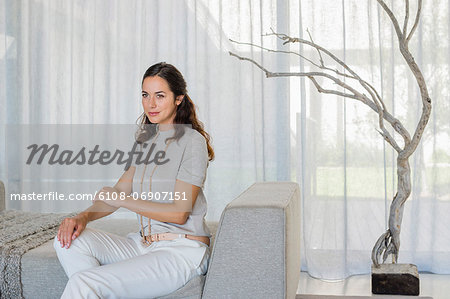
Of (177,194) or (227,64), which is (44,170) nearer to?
(227,64)

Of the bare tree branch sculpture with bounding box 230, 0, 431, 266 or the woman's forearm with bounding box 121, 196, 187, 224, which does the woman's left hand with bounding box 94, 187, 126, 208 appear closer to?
the woman's forearm with bounding box 121, 196, 187, 224

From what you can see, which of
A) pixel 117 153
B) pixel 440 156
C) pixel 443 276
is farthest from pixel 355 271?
pixel 117 153

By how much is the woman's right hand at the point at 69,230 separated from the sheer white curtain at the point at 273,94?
1845 mm

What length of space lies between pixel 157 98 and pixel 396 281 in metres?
1.43

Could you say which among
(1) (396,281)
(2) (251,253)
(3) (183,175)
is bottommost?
(1) (396,281)

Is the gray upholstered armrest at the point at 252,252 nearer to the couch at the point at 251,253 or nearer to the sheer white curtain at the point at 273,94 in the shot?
the couch at the point at 251,253

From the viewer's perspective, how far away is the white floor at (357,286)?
298 cm

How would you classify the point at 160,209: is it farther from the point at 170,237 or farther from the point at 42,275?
the point at 42,275

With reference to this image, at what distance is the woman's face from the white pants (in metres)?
0.45

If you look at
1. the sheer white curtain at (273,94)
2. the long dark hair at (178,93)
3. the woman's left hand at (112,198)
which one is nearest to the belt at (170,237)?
the woman's left hand at (112,198)

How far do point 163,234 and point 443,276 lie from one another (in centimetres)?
213

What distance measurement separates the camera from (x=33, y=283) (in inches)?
77.9

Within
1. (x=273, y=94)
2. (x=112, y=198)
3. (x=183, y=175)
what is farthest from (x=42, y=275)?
(x=273, y=94)

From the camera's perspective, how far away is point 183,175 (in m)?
1.85
